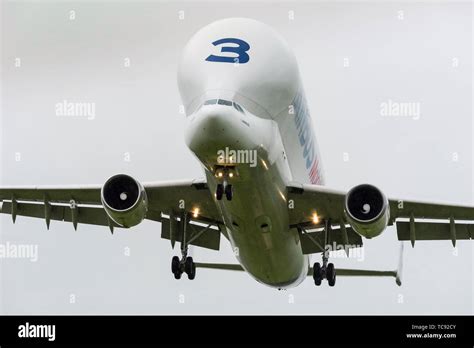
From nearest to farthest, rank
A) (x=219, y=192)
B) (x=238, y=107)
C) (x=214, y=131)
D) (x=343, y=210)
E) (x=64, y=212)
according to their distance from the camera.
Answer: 1. (x=214, y=131)
2. (x=238, y=107)
3. (x=219, y=192)
4. (x=343, y=210)
5. (x=64, y=212)

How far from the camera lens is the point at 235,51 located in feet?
94.4

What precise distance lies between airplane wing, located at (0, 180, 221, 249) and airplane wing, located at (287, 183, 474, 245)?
232 centimetres

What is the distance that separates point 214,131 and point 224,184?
201 centimetres

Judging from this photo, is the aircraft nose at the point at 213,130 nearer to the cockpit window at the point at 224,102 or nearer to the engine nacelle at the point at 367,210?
the cockpit window at the point at 224,102

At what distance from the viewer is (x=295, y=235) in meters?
33.5

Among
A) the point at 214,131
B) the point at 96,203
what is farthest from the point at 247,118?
the point at 96,203

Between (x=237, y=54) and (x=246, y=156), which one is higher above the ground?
(x=237, y=54)

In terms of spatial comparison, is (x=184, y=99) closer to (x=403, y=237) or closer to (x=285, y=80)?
(x=285, y=80)

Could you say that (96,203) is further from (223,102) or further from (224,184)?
(223,102)

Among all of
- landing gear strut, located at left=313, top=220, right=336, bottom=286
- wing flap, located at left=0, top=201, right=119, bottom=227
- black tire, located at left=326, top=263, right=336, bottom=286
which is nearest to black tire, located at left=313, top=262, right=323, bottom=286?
landing gear strut, located at left=313, top=220, right=336, bottom=286

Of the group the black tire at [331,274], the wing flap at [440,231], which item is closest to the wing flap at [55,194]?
the black tire at [331,274]

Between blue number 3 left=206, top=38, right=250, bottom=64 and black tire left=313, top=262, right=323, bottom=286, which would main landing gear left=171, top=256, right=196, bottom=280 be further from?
blue number 3 left=206, top=38, right=250, bottom=64
